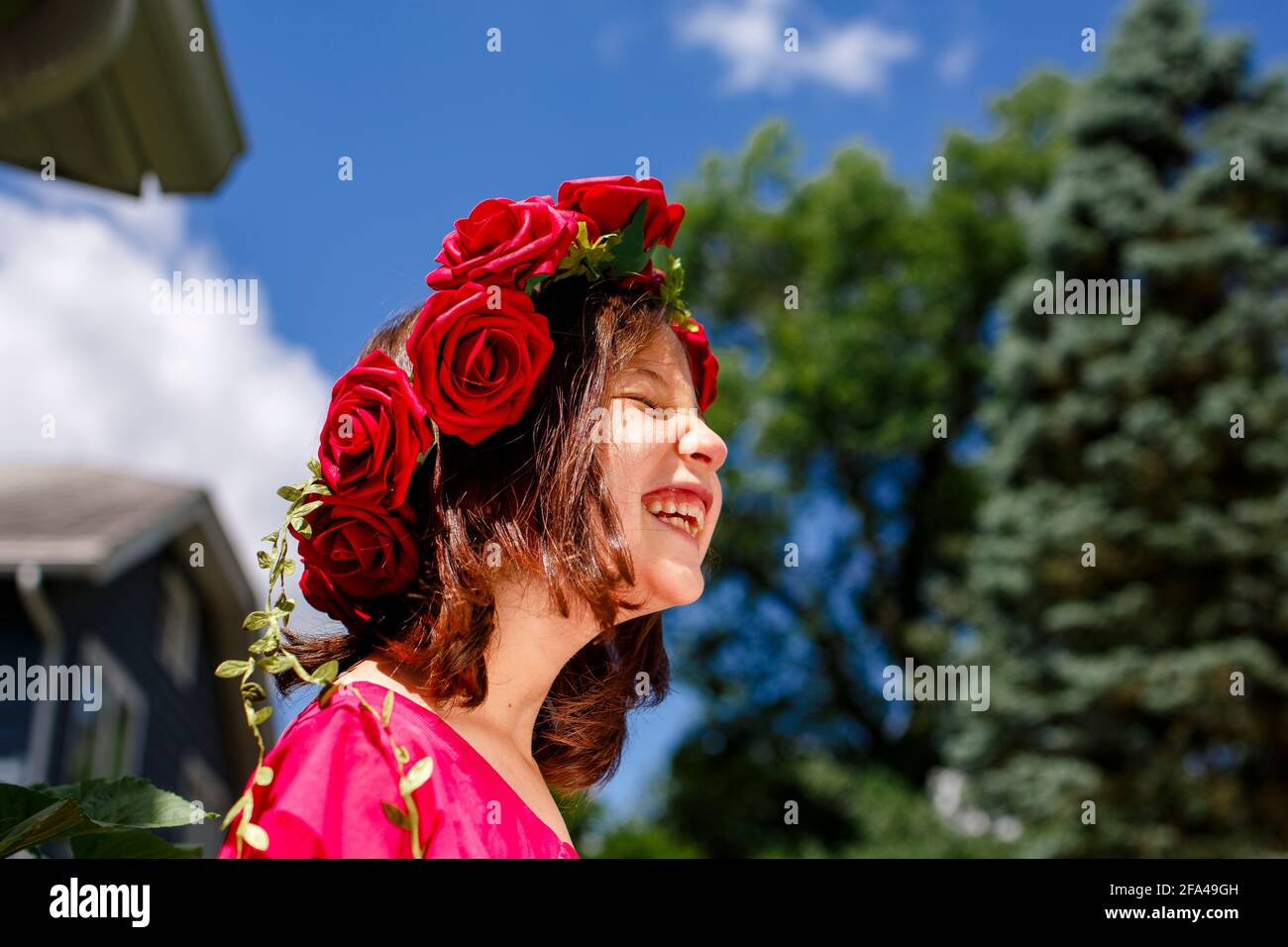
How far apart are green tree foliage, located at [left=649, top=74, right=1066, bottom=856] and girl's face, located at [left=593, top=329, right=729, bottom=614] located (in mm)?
16245

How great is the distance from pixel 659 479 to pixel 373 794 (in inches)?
22.5

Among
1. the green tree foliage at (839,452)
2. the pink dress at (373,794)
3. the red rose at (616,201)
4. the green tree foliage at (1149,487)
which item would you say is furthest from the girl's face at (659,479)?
the green tree foliage at (839,452)

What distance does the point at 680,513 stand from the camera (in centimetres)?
163

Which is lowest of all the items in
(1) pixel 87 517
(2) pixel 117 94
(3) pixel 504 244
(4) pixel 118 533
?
(4) pixel 118 533

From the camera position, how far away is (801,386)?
18.6 meters

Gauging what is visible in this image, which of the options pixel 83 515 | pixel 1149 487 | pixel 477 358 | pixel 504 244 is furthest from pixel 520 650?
pixel 1149 487

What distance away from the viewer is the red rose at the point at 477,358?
4.97ft

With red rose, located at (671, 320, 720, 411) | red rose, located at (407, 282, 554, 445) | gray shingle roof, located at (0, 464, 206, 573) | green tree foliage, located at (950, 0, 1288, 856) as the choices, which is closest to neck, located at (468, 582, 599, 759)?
red rose, located at (407, 282, 554, 445)

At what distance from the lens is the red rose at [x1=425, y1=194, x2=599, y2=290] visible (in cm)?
161

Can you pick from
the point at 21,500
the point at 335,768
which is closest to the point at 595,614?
the point at 335,768

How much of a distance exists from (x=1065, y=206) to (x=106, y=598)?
11.5m

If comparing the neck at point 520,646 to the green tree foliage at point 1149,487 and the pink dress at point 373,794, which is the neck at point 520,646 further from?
the green tree foliage at point 1149,487

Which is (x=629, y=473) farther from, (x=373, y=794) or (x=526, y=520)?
(x=373, y=794)
